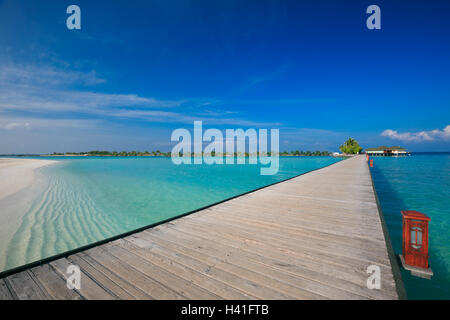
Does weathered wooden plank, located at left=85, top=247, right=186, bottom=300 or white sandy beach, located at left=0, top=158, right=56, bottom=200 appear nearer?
weathered wooden plank, located at left=85, top=247, right=186, bottom=300

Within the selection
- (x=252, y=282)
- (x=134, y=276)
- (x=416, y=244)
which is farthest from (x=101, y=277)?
(x=416, y=244)

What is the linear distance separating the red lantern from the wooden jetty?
0.26m

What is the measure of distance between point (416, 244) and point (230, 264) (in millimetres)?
2558

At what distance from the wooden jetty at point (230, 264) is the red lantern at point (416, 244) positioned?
261mm

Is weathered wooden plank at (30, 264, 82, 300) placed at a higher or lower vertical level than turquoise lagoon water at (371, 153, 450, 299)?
higher

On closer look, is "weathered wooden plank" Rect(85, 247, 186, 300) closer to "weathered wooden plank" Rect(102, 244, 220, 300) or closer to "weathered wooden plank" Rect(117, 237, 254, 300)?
"weathered wooden plank" Rect(102, 244, 220, 300)

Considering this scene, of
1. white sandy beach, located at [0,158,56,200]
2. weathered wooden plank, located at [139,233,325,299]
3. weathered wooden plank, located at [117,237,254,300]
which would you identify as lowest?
white sandy beach, located at [0,158,56,200]

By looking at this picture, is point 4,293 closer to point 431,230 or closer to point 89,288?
point 89,288

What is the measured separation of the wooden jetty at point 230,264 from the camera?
1.86 meters

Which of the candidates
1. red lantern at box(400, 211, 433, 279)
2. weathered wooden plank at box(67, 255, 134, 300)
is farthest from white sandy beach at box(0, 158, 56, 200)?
red lantern at box(400, 211, 433, 279)

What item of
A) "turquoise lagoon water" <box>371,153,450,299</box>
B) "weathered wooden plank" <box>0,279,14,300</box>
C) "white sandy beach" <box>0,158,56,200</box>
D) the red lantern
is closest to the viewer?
"weathered wooden plank" <box>0,279,14,300</box>

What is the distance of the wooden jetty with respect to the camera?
73.2 inches
